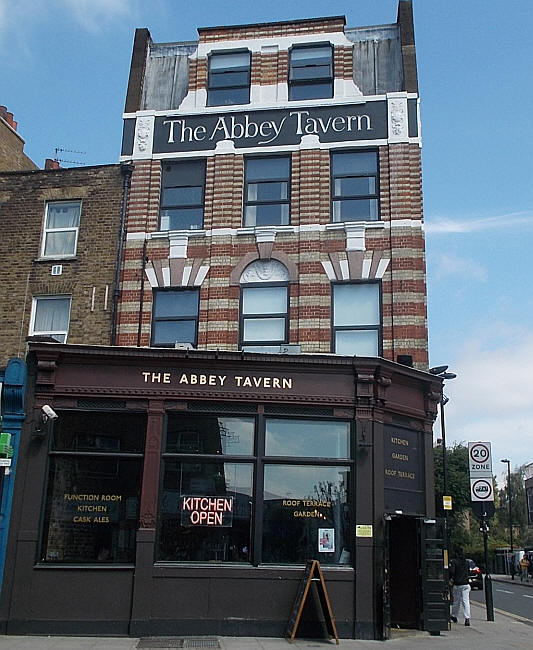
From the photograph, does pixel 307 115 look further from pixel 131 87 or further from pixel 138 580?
pixel 138 580

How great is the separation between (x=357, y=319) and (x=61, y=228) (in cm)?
745

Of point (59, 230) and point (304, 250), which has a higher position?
point (59, 230)

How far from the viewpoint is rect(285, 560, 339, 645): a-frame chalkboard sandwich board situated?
11.9m

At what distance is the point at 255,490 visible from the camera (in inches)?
509

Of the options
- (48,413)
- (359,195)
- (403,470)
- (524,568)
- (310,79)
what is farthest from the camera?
(524,568)

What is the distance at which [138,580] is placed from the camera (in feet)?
40.3

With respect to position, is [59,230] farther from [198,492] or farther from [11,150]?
[198,492]

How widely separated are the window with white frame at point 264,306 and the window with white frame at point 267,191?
1.16 meters

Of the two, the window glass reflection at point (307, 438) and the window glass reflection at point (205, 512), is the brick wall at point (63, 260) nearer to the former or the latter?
the window glass reflection at point (205, 512)

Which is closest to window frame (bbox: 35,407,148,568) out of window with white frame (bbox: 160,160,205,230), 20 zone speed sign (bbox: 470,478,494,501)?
window with white frame (bbox: 160,160,205,230)

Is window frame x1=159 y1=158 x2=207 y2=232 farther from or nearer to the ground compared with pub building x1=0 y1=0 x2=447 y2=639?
farther from the ground

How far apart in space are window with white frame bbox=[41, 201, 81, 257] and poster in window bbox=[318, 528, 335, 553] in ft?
29.0

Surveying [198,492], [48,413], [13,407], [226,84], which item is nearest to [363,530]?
[198,492]

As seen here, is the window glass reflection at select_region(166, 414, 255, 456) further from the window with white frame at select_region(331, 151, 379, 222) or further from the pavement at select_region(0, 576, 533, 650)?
the window with white frame at select_region(331, 151, 379, 222)
